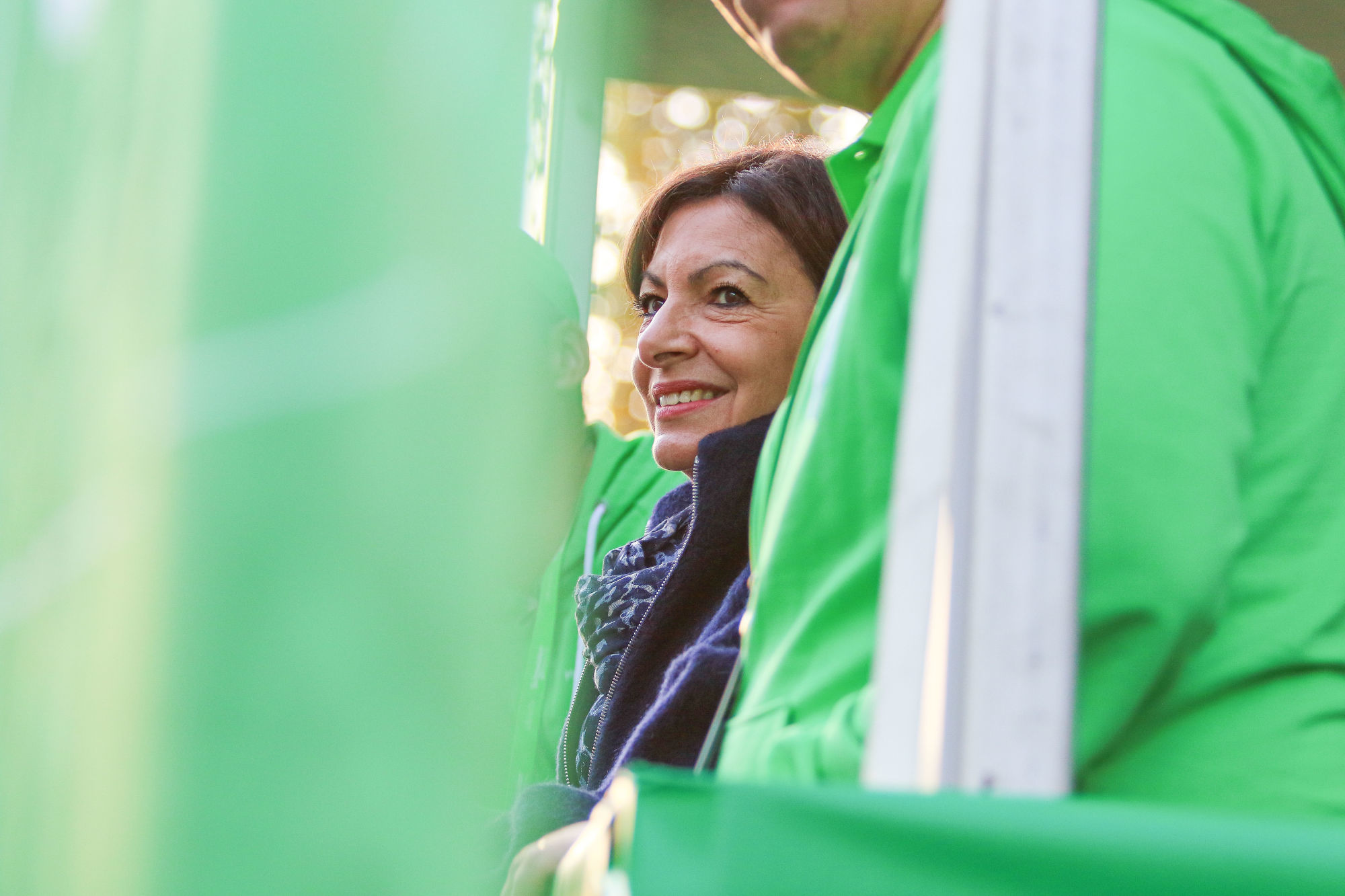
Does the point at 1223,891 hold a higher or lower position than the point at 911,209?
lower

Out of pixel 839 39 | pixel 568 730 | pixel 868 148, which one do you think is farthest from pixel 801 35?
pixel 568 730

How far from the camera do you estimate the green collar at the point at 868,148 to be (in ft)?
4.04

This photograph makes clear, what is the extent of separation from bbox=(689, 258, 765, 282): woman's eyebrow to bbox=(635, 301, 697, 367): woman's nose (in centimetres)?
6

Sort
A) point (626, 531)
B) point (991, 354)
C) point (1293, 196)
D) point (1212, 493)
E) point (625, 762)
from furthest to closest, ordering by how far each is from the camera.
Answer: point (626, 531)
point (625, 762)
point (1293, 196)
point (1212, 493)
point (991, 354)

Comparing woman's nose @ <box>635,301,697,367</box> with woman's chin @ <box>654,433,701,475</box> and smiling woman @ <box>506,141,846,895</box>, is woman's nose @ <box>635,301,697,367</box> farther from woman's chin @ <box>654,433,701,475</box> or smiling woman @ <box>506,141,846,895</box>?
woman's chin @ <box>654,433,701,475</box>

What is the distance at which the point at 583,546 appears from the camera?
2.45m

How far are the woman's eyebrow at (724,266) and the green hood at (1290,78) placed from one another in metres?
1.22

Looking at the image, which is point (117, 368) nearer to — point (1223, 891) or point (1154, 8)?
point (1223, 891)

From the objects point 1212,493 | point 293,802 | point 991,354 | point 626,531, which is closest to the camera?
point 293,802

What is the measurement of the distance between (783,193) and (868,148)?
0.94 m

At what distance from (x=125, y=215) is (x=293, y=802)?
284mm

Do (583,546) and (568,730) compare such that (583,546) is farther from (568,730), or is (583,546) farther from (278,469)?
(278,469)

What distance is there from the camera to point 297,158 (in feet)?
2.04

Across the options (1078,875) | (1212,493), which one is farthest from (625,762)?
(1078,875)
